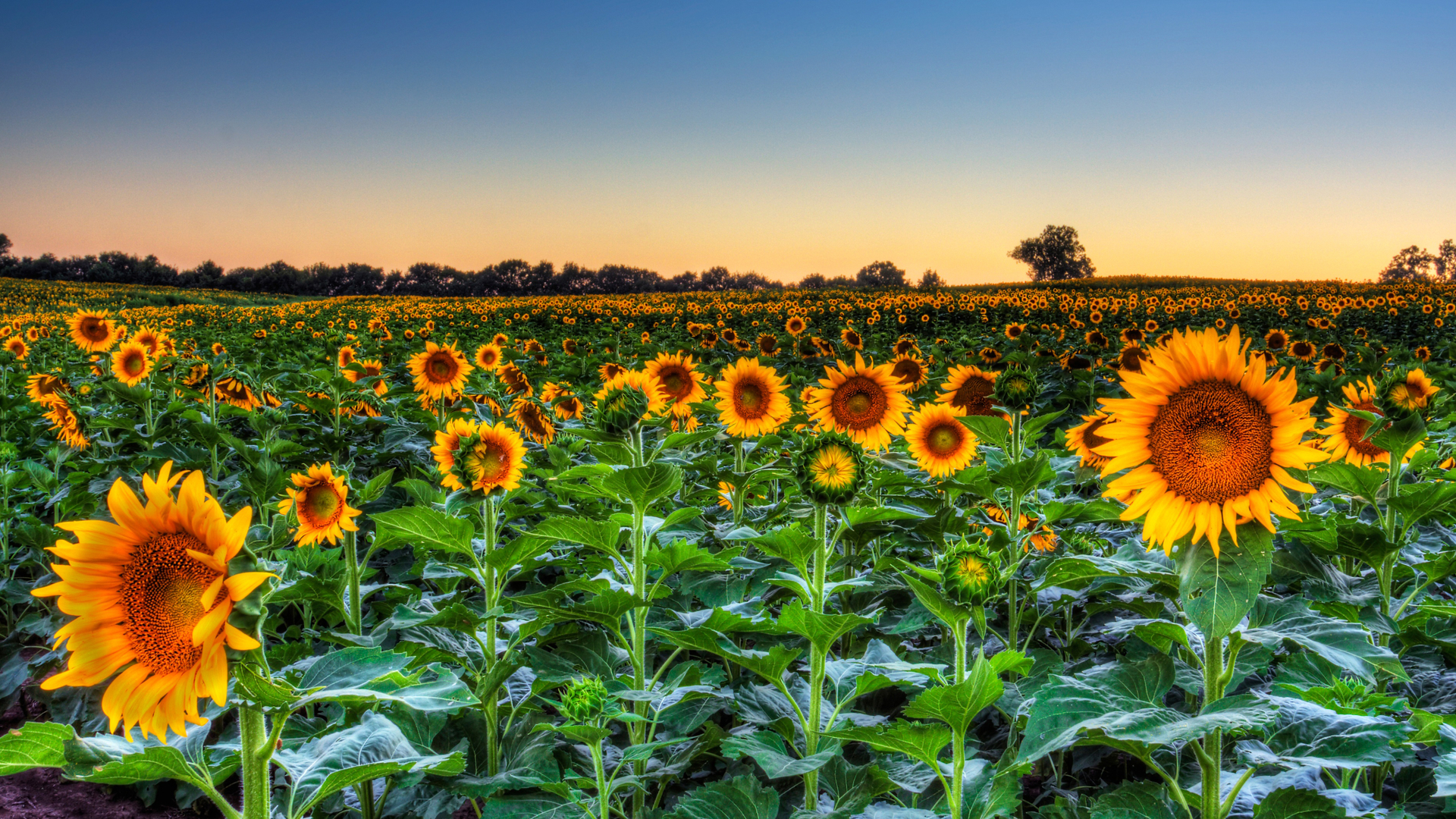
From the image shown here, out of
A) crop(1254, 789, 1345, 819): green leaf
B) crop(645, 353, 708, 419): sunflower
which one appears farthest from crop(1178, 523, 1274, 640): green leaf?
crop(645, 353, 708, 419): sunflower

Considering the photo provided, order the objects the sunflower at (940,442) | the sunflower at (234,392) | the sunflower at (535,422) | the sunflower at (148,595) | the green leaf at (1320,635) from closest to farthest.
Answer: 1. the sunflower at (148,595)
2. the green leaf at (1320,635)
3. the sunflower at (940,442)
4. the sunflower at (535,422)
5. the sunflower at (234,392)

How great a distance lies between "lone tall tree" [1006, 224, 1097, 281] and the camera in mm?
88000

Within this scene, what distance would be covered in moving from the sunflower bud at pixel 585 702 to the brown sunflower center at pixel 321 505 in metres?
1.95

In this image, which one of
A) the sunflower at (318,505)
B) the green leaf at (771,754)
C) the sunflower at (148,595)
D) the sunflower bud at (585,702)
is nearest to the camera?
the sunflower at (148,595)

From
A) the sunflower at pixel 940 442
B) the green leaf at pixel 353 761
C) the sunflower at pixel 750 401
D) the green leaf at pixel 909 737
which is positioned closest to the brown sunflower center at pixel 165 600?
the green leaf at pixel 353 761

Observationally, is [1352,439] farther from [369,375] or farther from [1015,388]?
[369,375]

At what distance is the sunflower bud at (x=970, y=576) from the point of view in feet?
5.24

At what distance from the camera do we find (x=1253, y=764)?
1.45 meters

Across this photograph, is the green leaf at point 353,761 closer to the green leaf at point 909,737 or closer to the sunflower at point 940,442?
the green leaf at point 909,737

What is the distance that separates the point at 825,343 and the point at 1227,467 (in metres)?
10.3

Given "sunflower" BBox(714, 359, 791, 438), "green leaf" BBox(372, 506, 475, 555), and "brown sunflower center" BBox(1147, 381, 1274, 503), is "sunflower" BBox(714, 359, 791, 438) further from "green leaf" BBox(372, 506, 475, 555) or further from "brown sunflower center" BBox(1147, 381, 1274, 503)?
"brown sunflower center" BBox(1147, 381, 1274, 503)

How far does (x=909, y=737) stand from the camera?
61.0 inches

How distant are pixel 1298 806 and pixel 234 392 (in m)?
6.11

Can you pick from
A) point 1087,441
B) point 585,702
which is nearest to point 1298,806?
point 585,702
